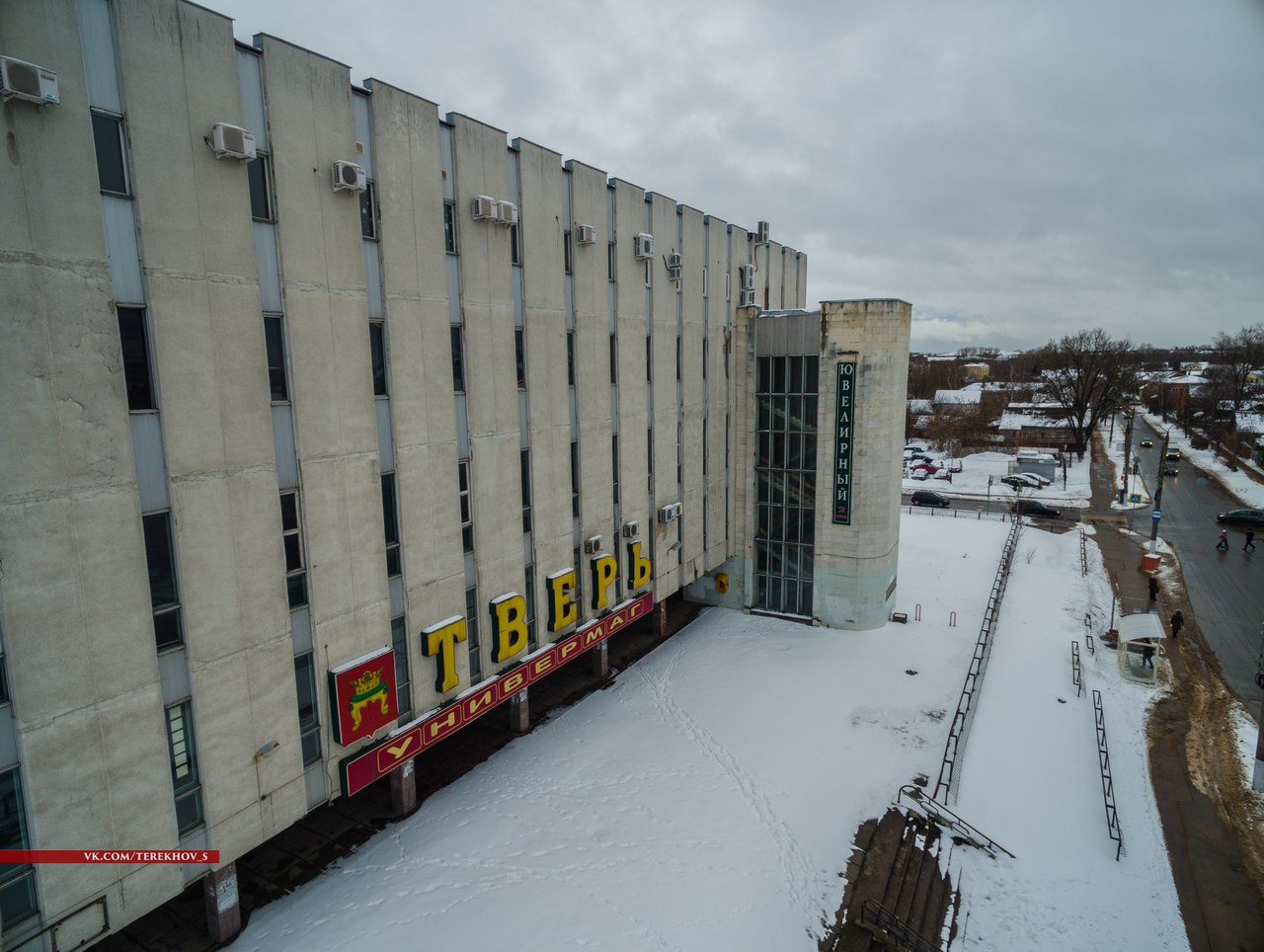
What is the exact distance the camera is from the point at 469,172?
53.5 ft

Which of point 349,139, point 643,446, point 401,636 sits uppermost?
point 349,139

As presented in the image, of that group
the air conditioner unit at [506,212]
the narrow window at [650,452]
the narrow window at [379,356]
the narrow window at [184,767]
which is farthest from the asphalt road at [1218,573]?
the narrow window at [184,767]

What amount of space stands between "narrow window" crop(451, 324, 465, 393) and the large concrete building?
0.22 ft

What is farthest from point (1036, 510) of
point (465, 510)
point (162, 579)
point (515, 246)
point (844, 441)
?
point (162, 579)

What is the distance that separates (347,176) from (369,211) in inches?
39.2

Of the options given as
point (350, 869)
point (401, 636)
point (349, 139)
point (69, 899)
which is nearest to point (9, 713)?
point (69, 899)

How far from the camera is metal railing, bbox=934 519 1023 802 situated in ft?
59.8

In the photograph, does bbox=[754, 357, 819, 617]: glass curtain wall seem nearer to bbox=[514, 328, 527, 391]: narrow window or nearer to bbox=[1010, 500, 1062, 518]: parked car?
bbox=[514, 328, 527, 391]: narrow window

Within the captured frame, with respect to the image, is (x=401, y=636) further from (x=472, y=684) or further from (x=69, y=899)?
(x=69, y=899)

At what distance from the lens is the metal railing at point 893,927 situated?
44.1ft

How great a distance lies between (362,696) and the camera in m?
14.5

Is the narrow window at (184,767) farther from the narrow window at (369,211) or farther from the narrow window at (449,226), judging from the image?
the narrow window at (449,226)

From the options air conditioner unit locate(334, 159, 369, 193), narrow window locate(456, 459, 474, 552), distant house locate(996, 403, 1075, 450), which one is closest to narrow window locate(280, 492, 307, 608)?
narrow window locate(456, 459, 474, 552)

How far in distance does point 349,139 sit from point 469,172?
3.28 meters
